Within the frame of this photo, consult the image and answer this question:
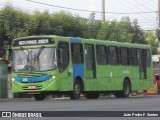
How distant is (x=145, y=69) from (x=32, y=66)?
1050cm

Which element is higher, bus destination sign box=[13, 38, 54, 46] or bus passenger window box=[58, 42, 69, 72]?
bus destination sign box=[13, 38, 54, 46]

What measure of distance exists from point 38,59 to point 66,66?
1449 millimetres

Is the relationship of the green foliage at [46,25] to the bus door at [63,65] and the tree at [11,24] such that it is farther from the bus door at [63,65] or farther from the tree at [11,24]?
the bus door at [63,65]

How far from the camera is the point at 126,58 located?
3509 centimetres

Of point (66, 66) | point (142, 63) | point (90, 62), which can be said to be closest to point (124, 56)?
point (142, 63)

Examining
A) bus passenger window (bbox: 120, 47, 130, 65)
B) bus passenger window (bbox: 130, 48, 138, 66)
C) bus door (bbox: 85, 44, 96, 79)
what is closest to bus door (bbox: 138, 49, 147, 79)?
bus passenger window (bbox: 130, 48, 138, 66)

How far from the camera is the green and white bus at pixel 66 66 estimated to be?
28.9 meters

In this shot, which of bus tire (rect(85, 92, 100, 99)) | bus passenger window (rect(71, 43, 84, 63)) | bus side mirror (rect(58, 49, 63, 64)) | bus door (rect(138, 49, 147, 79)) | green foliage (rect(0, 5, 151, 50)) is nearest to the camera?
bus side mirror (rect(58, 49, 63, 64))

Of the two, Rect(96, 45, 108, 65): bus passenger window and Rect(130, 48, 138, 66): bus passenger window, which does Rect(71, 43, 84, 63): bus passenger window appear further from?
Rect(130, 48, 138, 66): bus passenger window

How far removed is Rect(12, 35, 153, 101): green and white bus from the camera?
2889 centimetres

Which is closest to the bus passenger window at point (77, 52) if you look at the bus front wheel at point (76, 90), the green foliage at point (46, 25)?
the bus front wheel at point (76, 90)

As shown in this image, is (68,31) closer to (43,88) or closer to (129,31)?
(129,31)

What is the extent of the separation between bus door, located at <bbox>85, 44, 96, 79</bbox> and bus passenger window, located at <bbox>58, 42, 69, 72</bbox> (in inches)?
77.4

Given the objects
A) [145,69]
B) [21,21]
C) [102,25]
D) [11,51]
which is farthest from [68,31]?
[11,51]
